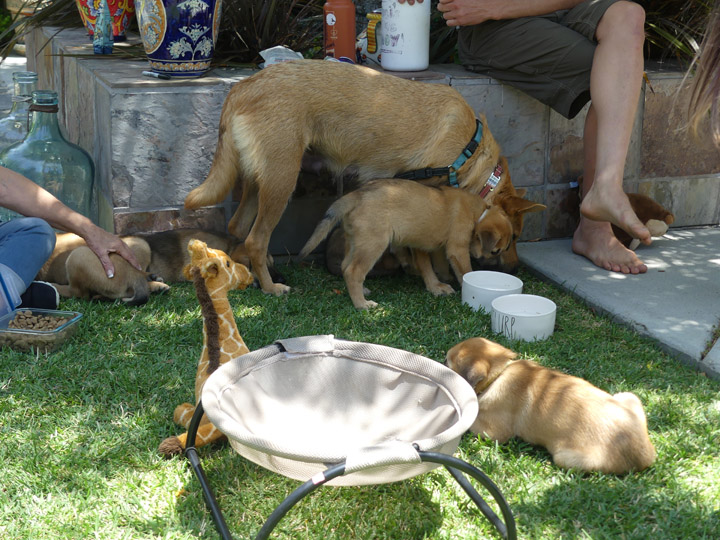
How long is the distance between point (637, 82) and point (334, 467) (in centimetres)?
360

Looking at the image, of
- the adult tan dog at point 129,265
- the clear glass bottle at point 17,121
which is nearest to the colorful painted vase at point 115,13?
the clear glass bottle at point 17,121

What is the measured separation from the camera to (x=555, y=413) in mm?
2977

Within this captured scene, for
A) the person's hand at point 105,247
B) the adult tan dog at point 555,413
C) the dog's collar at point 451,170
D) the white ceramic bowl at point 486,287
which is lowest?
the white ceramic bowl at point 486,287

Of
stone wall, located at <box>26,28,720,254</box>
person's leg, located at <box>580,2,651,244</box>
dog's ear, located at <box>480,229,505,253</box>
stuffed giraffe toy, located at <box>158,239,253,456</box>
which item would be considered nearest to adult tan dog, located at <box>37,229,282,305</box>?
stone wall, located at <box>26,28,720,254</box>

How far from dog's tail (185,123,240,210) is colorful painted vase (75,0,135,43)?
2.65 m

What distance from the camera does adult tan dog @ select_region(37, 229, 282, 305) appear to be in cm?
436

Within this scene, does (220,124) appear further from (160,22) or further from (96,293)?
(96,293)

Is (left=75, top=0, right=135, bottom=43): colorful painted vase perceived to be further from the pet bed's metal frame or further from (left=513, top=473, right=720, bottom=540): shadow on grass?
(left=513, top=473, right=720, bottom=540): shadow on grass

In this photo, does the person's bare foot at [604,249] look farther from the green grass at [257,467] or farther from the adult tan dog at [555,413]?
the adult tan dog at [555,413]

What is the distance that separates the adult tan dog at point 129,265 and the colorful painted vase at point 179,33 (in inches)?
44.5

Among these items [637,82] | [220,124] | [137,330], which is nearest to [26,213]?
[137,330]

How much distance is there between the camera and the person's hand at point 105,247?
4215 mm

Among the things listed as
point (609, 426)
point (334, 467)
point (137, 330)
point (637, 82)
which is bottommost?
point (137, 330)

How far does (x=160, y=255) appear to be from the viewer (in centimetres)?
475
